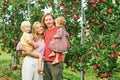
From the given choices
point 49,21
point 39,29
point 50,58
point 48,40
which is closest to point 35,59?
point 50,58

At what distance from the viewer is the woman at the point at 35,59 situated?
548cm

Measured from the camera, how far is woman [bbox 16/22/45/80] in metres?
5.48

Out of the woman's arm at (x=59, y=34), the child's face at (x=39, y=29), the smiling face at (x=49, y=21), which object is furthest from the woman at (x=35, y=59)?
the woman's arm at (x=59, y=34)

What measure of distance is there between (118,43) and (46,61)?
4.53ft

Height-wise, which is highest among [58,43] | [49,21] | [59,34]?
[49,21]

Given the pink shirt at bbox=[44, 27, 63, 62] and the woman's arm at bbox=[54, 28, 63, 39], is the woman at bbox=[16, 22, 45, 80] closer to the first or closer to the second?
the pink shirt at bbox=[44, 27, 63, 62]

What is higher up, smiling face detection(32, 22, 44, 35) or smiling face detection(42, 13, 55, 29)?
smiling face detection(42, 13, 55, 29)

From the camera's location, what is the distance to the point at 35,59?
5.54 meters

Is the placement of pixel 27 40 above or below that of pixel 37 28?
below

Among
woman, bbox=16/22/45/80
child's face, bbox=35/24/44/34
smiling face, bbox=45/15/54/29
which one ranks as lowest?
woman, bbox=16/22/45/80

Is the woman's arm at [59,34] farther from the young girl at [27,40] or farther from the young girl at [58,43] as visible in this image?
the young girl at [27,40]

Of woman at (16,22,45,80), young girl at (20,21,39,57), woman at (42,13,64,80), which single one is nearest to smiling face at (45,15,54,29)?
woman at (42,13,64,80)

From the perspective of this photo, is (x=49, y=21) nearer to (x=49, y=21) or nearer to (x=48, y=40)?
(x=49, y=21)

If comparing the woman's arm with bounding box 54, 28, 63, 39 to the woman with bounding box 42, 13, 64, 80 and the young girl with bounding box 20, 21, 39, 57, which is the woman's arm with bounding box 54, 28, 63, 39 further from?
the young girl with bounding box 20, 21, 39, 57
